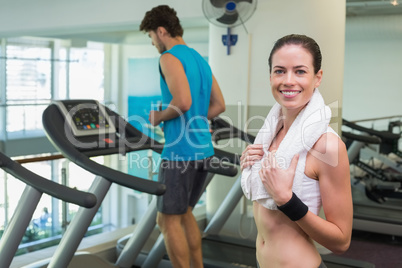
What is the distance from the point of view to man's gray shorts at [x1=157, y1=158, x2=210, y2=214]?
2594 millimetres

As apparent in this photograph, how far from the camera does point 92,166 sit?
7.61ft

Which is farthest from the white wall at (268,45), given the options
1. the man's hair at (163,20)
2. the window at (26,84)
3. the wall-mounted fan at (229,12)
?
the window at (26,84)

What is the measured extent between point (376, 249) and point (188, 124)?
2246 millimetres

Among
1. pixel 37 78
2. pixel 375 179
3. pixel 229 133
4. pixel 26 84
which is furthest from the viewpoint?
pixel 37 78

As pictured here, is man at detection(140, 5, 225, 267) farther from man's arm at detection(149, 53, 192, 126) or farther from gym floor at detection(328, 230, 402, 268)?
gym floor at detection(328, 230, 402, 268)

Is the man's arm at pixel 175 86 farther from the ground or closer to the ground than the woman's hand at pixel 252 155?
farther from the ground

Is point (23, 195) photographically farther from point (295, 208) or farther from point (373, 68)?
point (373, 68)

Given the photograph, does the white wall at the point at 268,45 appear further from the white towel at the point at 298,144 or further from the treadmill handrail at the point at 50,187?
the white towel at the point at 298,144

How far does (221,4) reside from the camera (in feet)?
12.7

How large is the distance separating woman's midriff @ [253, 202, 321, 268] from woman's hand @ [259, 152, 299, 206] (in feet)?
0.46

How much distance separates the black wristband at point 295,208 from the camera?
122 centimetres

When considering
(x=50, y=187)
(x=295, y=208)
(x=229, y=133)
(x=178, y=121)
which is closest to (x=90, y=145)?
(x=178, y=121)

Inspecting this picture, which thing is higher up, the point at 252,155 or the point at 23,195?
the point at 252,155

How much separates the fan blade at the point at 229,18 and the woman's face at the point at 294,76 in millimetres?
2610
